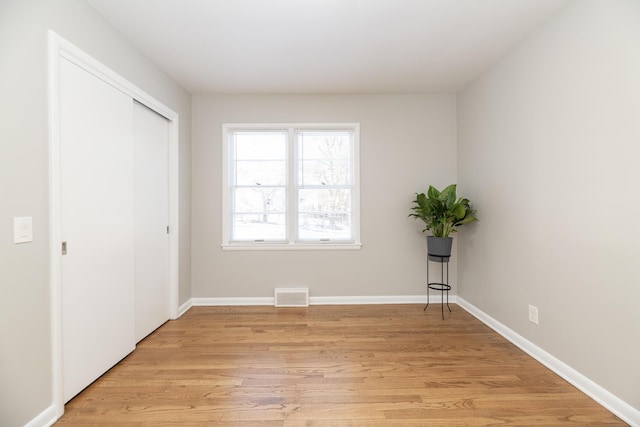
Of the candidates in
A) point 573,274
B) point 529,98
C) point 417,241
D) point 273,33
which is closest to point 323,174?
point 417,241

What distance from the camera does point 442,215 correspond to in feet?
11.0

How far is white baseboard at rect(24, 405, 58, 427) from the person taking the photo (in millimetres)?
1669

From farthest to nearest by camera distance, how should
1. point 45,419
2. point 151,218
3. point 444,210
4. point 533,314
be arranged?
point 444,210
point 151,218
point 533,314
point 45,419

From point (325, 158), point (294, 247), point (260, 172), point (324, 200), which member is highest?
point (325, 158)

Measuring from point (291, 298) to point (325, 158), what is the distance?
72.6 inches

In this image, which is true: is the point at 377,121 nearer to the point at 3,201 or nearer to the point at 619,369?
the point at 619,369

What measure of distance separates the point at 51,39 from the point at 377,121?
3.14 m

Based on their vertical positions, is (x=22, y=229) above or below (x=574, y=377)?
above

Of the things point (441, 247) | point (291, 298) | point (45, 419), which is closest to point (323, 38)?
point (441, 247)

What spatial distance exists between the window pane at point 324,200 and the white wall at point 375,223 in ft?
0.82

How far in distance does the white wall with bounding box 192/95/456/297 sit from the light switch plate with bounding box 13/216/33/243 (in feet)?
7.20

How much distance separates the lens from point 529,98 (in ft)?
8.46

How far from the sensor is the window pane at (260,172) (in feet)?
12.9

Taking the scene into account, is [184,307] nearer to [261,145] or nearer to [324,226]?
[324,226]
